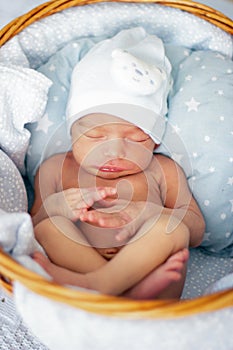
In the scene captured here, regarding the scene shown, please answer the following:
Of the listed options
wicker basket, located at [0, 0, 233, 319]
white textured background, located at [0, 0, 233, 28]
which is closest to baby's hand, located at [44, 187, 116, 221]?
wicker basket, located at [0, 0, 233, 319]

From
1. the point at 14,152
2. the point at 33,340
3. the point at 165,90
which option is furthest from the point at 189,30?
the point at 33,340

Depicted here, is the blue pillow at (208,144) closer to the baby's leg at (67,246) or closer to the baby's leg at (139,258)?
the baby's leg at (139,258)

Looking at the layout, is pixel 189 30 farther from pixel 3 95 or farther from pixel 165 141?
pixel 3 95

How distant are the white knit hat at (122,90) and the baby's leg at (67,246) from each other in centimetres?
25

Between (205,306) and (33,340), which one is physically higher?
(205,306)

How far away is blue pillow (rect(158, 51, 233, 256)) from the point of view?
1265mm

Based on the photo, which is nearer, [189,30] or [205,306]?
[205,306]

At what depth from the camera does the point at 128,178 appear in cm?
124

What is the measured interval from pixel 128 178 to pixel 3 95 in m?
0.31

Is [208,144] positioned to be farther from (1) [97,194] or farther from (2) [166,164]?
(1) [97,194]

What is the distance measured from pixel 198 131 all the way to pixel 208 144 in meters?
0.04

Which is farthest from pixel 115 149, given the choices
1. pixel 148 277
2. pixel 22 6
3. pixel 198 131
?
pixel 22 6

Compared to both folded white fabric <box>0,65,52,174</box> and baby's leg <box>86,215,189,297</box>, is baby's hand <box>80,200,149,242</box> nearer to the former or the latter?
baby's leg <box>86,215,189,297</box>

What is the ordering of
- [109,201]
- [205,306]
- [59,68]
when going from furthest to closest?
[59,68] → [109,201] → [205,306]
